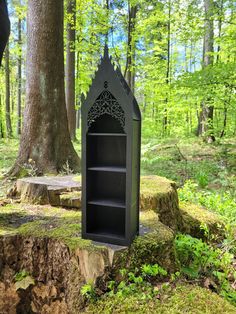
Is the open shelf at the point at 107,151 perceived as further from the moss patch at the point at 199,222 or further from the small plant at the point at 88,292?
the moss patch at the point at 199,222

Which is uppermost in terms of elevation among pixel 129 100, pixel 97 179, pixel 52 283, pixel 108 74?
pixel 108 74

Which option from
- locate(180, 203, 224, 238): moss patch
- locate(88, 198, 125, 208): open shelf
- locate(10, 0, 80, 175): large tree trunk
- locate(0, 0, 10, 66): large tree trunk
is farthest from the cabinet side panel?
locate(10, 0, 80, 175): large tree trunk

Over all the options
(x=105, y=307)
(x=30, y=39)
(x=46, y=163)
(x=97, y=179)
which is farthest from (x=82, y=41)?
(x=105, y=307)

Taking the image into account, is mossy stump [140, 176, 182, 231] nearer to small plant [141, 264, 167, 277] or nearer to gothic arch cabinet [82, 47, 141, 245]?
gothic arch cabinet [82, 47, 141, 245]

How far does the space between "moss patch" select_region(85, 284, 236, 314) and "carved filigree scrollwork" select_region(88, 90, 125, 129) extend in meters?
1.31

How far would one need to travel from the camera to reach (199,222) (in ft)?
13.1

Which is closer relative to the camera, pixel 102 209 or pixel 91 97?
pixel 91 97

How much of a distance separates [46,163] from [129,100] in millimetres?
2936

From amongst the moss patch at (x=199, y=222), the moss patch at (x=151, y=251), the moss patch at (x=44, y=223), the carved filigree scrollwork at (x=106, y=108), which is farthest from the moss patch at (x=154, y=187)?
the carved filigree scrollwork at (x=106, y=108)

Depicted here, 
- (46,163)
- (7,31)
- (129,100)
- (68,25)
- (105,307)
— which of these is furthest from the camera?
(68,25)

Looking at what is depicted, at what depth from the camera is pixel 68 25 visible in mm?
9758

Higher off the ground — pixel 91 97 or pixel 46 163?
pixel 91 97

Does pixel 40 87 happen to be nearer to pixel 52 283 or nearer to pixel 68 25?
pixel 52 283

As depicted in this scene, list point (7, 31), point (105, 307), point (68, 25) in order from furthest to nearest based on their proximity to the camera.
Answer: point (68, 25)
point (7, 31)
point (105, 307)
